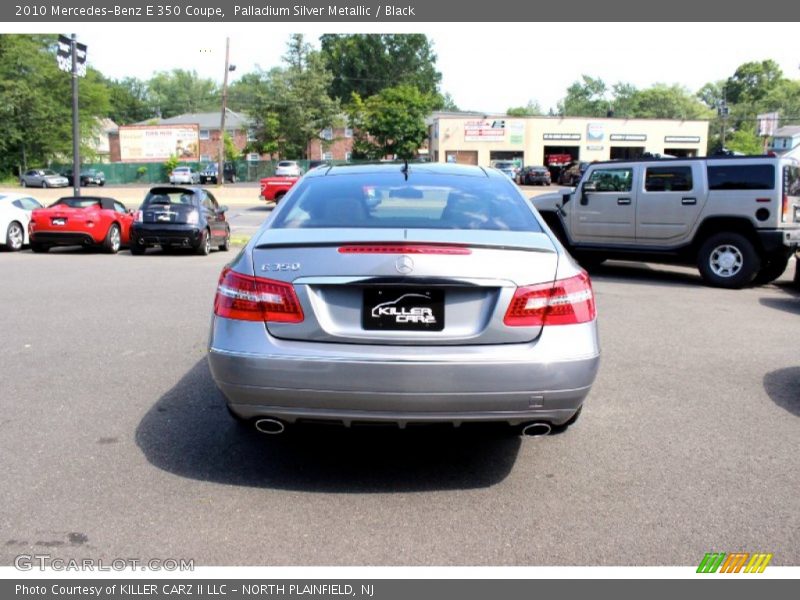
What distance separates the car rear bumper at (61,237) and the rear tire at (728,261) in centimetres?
1239

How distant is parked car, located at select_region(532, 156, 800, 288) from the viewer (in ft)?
34.7

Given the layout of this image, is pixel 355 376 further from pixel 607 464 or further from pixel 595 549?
pixel 607 464

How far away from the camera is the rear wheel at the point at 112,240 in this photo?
15695 millimetres

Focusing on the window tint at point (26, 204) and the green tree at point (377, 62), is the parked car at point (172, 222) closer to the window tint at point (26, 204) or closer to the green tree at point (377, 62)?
the window tint at point (26, 204)

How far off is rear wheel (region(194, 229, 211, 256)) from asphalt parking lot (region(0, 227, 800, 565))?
8917mm

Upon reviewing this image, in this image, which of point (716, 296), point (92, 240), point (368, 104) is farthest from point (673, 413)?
point (368, 104)

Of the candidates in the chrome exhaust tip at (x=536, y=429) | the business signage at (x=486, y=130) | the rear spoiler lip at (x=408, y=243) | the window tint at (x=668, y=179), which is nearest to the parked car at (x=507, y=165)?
the business signage at (x=486, y=130)

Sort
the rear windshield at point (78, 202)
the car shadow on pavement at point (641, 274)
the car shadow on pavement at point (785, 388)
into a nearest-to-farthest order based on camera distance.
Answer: the car shadow on pavement at point (785, 388) < the car shadow on pavement at point (641, 274) < the rear windshield at point (78, 202)

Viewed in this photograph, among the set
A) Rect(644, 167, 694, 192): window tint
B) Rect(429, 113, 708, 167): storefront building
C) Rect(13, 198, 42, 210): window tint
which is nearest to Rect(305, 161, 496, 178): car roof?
Rect(644, 167, 694, 192): window tint

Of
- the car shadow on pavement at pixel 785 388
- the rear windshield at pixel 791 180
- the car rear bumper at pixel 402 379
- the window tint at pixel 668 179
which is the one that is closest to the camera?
the car rear bumper at pixel 402 379

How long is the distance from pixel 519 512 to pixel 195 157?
239 feet

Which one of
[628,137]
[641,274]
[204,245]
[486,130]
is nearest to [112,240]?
[204,245]

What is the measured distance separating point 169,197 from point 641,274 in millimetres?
10050

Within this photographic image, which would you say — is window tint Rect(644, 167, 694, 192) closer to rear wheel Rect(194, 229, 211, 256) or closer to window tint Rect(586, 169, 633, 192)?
window tint Rect(586, 169, 633, 192)
